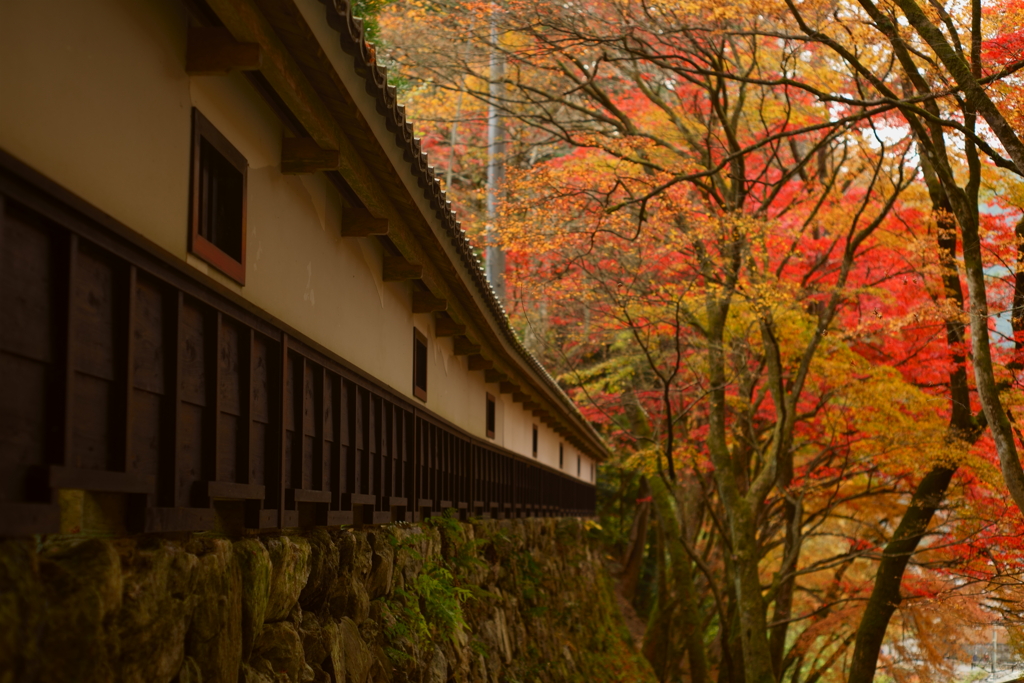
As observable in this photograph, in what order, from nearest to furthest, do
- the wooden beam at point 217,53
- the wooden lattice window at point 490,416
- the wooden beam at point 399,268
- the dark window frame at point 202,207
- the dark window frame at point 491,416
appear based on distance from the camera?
the wooden beam at point 217,53
the dark window frame at point 202,207
the wooden beam at point 399,268
the dark window frame at point 491,416
the wooden lattice window at point 490,416

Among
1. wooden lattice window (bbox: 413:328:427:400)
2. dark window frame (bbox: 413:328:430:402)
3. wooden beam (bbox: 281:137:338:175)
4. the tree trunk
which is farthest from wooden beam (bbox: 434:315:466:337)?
the tree trunk

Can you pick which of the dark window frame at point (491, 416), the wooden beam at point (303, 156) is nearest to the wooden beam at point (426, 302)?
the wooden beam at point (303, 156)

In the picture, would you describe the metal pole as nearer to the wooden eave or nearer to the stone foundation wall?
the stone foundation wall

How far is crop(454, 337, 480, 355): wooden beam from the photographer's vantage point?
1534 cm

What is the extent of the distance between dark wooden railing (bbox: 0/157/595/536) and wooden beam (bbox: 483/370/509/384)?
30.2 ft

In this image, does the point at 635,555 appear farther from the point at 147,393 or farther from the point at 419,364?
the point at 147,393

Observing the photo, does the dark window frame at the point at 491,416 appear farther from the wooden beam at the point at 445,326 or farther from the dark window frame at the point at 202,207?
the dark window frame at the point at 202,207

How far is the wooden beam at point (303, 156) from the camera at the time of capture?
25.0 feet

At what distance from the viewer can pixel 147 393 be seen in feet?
16.8

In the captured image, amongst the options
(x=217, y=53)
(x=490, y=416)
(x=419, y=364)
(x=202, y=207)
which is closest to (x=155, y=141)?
(x=217, y=53)

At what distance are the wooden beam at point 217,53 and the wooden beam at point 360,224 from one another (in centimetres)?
330

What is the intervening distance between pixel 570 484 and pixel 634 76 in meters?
14.9

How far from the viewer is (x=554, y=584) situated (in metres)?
22.5

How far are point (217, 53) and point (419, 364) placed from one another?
7.38 meters
